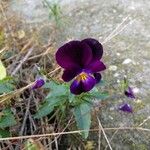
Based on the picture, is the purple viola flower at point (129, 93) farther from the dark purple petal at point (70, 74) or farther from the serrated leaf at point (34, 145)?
the serrated leaf at point (34, 145)

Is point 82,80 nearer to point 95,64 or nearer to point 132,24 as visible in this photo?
point 95,64

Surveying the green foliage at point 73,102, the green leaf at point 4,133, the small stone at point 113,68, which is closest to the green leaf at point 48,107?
the green foliage at point 73,102

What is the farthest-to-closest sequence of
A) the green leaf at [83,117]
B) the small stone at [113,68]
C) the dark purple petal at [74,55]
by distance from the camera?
1. the small stone at [113,68]
2. the green leaf at [83,117]
3. the dark purple petal at [74,55]

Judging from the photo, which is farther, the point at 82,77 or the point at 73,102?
the point at 73,102

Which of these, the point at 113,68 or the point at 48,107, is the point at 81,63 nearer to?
the point at 48,107

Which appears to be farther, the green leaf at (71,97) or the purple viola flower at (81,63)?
the green leaf at (71,97)

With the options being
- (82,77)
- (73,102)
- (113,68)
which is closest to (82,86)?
(82,77)

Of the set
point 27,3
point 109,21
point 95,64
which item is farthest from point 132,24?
point 95,64
